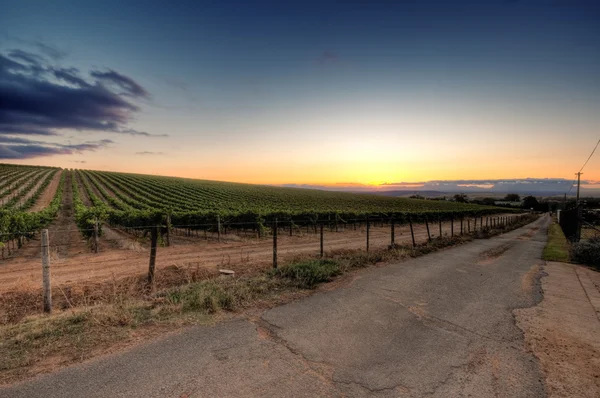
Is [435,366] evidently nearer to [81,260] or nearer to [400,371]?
[400,371]

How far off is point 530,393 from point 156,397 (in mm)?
4447

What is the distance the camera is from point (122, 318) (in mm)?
5758

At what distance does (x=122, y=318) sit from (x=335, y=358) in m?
3.84

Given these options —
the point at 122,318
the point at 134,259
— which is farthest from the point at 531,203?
the point at 122,318

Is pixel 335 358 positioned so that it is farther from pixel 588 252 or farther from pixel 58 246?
pixel 58 246

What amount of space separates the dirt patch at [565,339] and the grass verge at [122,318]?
4.64 m

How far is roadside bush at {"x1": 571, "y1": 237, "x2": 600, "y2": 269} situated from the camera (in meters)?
13.5

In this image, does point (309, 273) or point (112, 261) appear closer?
point (309, 273)

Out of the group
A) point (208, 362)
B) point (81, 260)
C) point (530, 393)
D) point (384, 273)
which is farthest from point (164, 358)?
point (81, 260)

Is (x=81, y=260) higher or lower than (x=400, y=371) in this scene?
lower

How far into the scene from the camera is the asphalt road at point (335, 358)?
12.8ft

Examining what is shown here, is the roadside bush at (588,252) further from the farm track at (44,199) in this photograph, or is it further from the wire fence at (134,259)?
the farm track at (44,199)

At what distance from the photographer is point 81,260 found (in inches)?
602

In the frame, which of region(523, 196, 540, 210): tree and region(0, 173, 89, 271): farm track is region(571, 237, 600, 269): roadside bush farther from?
region(523, 196, 540, 210): tree
